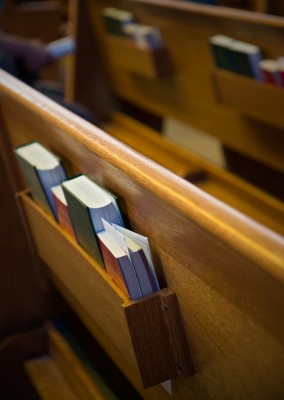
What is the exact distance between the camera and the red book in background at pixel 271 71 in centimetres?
233

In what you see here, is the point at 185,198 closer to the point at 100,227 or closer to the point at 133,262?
the point at 133,262

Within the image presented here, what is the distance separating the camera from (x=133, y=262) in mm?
1309

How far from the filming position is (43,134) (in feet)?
6.00

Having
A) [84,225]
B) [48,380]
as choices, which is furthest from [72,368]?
[84,225]

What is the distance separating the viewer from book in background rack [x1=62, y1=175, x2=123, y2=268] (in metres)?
1.40

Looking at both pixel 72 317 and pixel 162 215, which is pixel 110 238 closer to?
pixel 162 215

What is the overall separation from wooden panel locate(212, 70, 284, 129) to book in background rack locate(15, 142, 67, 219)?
0.89 metres

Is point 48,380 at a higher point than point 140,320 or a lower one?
lower

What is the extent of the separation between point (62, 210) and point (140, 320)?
43 centimetres

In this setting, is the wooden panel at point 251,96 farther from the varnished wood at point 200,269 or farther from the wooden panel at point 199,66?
the varnished wood at point 200,269

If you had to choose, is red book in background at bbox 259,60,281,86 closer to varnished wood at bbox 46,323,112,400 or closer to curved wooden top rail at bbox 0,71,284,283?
curved wooden top rail at bbox 0,71,284,283

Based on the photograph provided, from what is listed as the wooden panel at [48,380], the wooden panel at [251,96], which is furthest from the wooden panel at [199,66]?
the wooden panel at [48,380]

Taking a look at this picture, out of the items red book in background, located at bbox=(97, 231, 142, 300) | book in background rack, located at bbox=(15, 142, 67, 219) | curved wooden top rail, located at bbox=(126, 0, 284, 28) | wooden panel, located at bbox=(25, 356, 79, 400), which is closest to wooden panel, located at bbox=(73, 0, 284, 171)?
curved wooden top rail, located at bbox=(126, 0, 284, 28)

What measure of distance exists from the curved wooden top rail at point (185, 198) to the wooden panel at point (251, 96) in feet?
3.11
